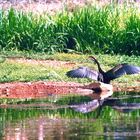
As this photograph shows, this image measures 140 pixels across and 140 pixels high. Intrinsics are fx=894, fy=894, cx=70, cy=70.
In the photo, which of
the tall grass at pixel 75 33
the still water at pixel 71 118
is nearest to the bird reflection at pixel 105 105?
the still water at pixel 71 118

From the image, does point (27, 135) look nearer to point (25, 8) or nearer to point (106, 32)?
point (106, 32)

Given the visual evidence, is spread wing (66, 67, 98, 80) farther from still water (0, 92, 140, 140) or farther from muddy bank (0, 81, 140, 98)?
still water (0, 92, 140, 140)

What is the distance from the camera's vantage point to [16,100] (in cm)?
1432

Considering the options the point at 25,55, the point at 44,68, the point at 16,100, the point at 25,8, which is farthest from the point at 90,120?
the point at 25,8

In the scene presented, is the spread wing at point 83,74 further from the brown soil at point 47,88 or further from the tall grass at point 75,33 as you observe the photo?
the tall grass at point 75,33

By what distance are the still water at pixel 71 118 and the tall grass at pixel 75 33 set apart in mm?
4639

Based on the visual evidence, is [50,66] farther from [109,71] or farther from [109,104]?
[109,104]

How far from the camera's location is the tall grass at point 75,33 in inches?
768

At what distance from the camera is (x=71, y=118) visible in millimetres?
12156

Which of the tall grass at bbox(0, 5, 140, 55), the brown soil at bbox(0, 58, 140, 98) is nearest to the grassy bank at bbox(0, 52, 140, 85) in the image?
the brown soil at bbox(0, 58, 140, 98)

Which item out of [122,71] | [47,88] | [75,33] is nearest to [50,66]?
[47,88]

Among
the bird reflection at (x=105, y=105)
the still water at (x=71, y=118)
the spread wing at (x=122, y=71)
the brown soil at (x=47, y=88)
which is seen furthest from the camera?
the spread wing at (x=122, y=71)

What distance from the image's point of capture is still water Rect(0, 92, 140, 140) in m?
10.8

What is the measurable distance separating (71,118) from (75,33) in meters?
7.70
